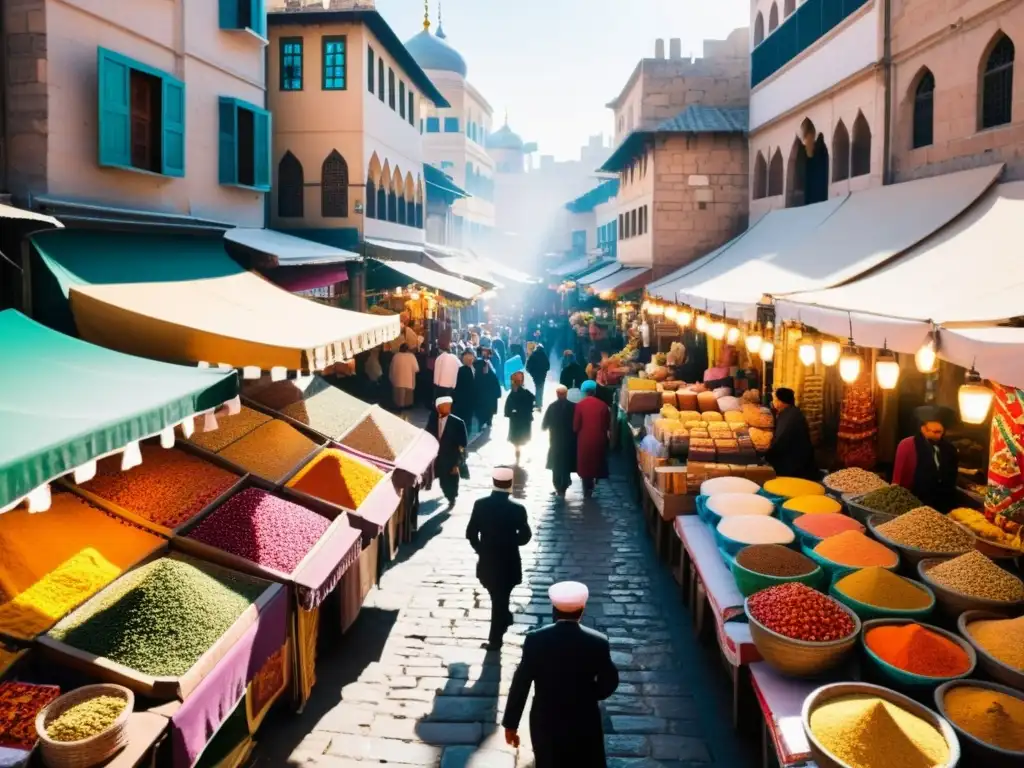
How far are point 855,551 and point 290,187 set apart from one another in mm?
15456

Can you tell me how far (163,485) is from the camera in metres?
7.03

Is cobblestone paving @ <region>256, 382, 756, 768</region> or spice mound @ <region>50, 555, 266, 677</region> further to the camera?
cobblestone paving @ <region>256, 382, 756, 768</region>

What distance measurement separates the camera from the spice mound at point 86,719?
4.25m

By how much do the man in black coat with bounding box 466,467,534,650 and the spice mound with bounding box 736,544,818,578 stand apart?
6.66ft

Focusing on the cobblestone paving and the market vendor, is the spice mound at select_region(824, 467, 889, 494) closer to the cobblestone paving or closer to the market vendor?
the market vendor

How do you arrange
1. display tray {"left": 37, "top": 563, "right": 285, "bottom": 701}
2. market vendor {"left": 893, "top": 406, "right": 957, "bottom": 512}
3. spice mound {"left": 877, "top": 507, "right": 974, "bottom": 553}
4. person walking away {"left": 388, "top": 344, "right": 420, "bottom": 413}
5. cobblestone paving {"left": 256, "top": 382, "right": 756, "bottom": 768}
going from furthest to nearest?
1. person walking away {"left": 388, "top": 344, "right": 420, "bottom": 413}
2. market vendor {"left": 893, "top": 406, "right": 957, "bottom": 512}
3. spice mound {"left": 877, "top": 507, "right": 974, "bottom": 553}
4. cobblestone paving {"left": 256, "top": 382, "right": 756, "bottom": 768}
5. display tray {"left": 37, "top": 563, "right": 285, "bottom": 701}

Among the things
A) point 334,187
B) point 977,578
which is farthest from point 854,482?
point 334,187

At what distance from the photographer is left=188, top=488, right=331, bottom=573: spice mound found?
646cm

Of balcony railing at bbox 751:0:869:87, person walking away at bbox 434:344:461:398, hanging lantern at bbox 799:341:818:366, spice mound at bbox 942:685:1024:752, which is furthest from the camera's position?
person walking away at bbox 434:344:461:398

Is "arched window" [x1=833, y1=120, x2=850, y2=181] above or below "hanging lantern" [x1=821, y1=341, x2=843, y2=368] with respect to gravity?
above

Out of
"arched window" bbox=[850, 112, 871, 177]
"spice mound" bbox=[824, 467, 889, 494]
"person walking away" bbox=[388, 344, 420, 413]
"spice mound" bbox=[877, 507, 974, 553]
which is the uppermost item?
"arched window" bbox=[850, 112, 871, 177]

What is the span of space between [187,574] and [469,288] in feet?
51.5

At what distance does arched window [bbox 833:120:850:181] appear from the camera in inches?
576

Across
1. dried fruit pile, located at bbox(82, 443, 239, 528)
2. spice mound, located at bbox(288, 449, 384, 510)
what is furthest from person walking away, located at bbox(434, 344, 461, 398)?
dried fruit pile, located at bbox(82, 443, 239, 528)
